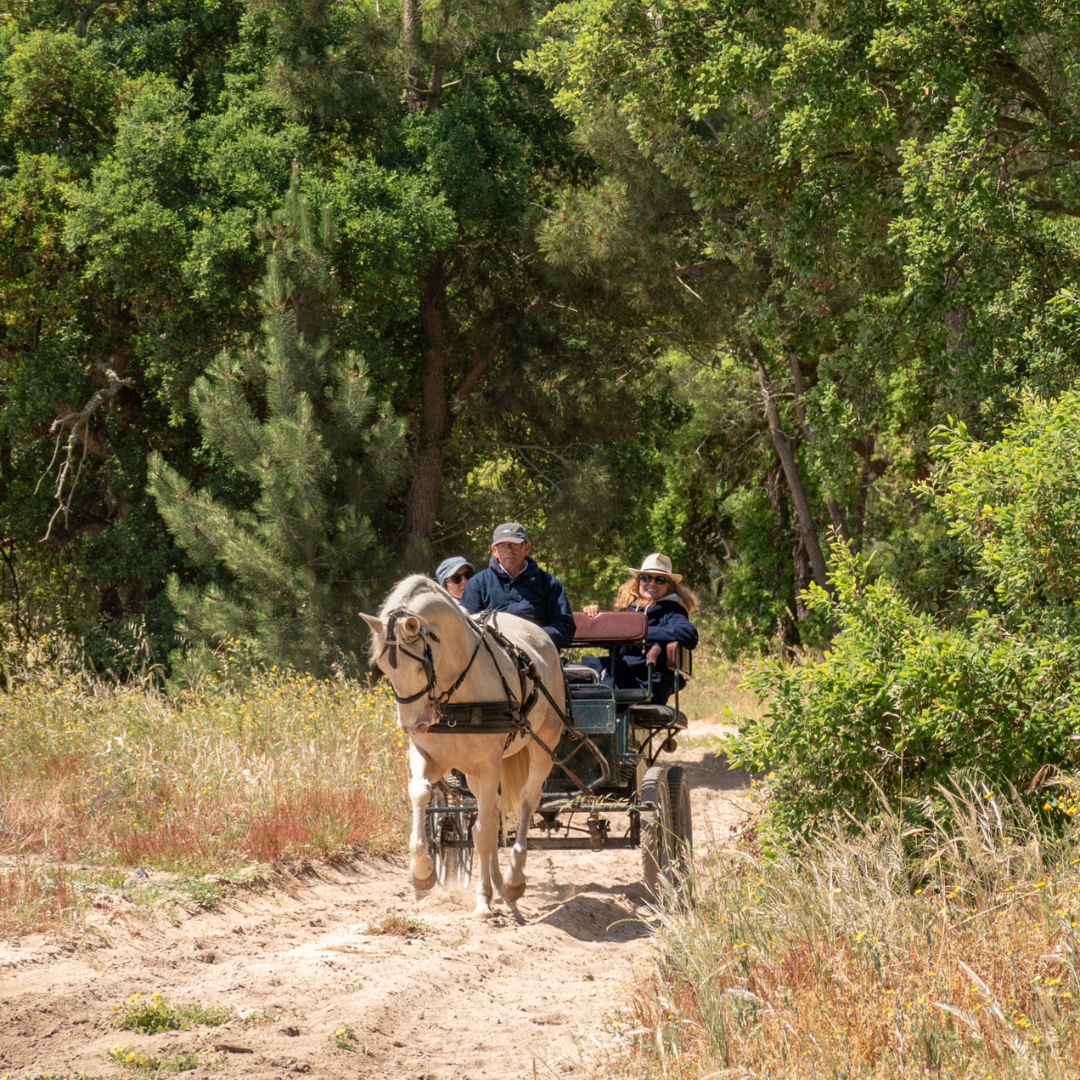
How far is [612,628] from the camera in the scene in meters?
8.43

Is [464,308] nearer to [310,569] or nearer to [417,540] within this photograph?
[417,540]

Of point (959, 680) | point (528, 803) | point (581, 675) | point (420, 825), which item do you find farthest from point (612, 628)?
point (959, 680)

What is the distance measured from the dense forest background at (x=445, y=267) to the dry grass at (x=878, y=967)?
6.07 metres

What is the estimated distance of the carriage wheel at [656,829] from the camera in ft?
24.2

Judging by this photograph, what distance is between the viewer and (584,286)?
1661cm

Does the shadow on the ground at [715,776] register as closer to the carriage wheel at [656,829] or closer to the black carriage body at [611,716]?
the black carriage body at [611,716]

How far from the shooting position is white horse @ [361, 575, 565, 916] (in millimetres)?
6199

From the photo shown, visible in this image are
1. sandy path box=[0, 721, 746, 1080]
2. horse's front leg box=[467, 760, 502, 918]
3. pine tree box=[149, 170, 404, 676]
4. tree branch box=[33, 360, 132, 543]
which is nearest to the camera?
sandy path box=[0, 721, 746, 1080]

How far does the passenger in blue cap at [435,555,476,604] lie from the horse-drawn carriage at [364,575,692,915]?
1041 mm

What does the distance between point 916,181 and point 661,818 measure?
5.89 meters

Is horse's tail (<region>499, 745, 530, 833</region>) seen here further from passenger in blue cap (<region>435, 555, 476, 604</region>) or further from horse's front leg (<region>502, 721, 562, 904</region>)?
passenger in blue cap (<region>435, 555, 476, 604</region>)

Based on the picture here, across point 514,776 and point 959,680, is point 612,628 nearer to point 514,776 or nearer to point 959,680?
point 514,776

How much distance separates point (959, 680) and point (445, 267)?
12494 mm

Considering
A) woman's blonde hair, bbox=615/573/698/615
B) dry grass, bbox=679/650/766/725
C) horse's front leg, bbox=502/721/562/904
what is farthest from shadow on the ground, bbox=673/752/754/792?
horse's front leg, bbox=502/721/562/904
